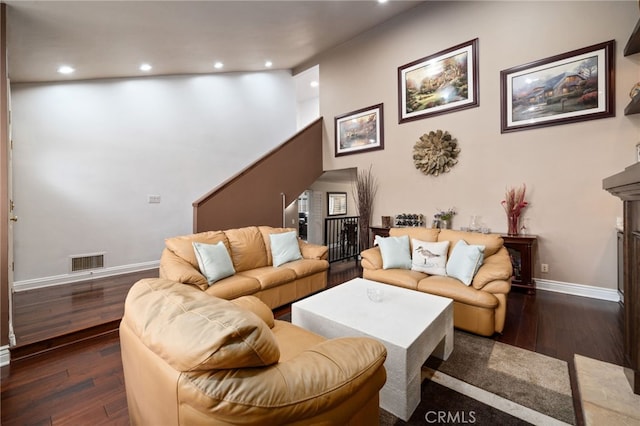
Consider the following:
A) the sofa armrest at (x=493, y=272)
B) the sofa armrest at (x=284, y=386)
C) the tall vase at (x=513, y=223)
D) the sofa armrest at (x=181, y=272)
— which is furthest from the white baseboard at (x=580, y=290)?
the sofa armrest at (x=181, y=272)

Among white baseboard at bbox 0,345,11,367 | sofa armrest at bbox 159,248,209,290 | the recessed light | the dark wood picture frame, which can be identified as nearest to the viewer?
white baseboard at bbox 0,345,11,367

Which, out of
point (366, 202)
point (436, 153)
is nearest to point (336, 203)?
point (366, 202)

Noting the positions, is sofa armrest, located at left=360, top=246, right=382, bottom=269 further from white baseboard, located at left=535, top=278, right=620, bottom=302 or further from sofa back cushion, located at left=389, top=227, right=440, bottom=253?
white baseboard, located at left=535, top=278, right=620, bottom=302

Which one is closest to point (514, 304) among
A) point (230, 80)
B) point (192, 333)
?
point (192, 333)

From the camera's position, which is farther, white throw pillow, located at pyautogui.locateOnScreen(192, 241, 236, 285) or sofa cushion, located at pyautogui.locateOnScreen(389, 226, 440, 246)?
sofa cushion, located at pyautogui.locateOnScreen(389, 226, 440, 246)

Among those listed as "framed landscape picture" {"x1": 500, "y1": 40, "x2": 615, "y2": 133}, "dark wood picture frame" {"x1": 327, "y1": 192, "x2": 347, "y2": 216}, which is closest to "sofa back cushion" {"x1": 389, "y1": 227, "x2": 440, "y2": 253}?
"framed landscape picture" {"x1": 500, "y1": 40, "x2": 615, "y2": 133}

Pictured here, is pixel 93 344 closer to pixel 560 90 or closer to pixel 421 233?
pixel 421 233

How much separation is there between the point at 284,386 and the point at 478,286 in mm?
2396

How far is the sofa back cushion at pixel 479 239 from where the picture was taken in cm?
295

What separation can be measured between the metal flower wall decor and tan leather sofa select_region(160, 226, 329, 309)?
7.79 ft

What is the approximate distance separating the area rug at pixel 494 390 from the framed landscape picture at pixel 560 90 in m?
3.06

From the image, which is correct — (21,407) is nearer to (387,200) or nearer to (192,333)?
(192,333)

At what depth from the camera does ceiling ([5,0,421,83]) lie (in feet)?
9.42

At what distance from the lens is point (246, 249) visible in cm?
346
